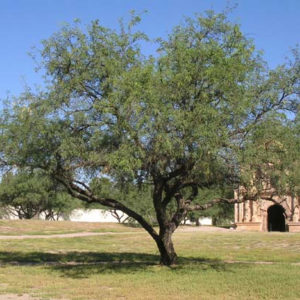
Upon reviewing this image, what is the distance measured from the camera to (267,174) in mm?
15477

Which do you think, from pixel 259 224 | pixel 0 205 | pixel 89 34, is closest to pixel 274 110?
pixel 89 34

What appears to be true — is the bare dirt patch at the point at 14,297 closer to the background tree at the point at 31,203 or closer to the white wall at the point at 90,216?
the background tree at the point at 31,203

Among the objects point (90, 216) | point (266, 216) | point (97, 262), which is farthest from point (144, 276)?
point (90, 216)

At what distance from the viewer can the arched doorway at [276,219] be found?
179 ft

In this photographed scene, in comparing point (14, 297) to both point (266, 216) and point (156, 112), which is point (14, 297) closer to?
point (156, 112)

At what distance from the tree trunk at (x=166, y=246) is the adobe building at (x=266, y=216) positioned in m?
32.1

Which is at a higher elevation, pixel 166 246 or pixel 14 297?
pixel 166 246

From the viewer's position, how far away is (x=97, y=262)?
65.1 ft

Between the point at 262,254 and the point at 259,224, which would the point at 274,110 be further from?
the point at 259,224

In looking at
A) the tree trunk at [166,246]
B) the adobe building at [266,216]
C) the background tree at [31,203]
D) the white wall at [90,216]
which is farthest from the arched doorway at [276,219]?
the tree trunk at [166,246]

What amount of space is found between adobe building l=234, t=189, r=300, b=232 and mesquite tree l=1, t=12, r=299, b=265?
34.4m

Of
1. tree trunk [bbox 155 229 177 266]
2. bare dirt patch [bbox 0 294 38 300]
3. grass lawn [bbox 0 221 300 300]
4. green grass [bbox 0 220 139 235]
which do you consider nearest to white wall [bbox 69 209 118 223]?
green grass [bbox 0 220 139 235]

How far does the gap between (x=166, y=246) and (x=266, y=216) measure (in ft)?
119

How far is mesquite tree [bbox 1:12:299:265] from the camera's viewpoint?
13812 millimetres
